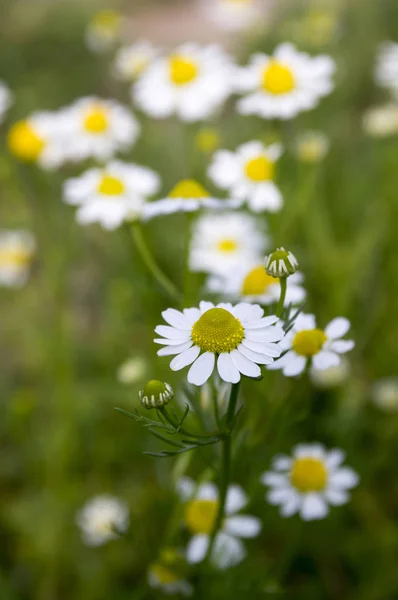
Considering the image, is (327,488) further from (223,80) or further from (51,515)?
(223,80)

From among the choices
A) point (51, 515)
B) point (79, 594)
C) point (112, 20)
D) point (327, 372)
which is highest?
point (112, 20)

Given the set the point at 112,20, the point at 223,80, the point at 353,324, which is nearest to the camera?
the point at 223,80

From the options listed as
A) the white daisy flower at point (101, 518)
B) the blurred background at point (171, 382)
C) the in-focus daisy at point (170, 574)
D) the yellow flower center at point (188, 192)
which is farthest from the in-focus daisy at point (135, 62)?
the in-focus daisy at point (170, 574)

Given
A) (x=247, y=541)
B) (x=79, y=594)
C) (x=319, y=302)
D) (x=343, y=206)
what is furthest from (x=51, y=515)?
(x=343, y=206)

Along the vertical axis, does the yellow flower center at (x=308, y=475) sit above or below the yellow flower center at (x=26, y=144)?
below

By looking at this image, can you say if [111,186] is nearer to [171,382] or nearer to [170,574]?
[171,382]

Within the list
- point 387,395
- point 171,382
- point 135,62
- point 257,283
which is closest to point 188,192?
point 257,283

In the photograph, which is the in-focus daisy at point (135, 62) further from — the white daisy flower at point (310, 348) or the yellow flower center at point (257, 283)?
the white daisy flower at point (310, 348)
